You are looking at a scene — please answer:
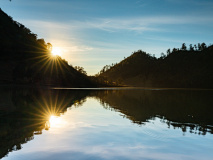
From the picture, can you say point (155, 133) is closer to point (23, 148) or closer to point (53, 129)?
point (53, 129)

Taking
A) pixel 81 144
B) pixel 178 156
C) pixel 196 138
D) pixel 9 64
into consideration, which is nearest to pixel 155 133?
pixel 196 138

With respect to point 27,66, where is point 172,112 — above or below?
below

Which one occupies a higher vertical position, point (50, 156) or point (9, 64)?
point (9, 64)

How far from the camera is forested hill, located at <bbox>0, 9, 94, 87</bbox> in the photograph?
14075 cm

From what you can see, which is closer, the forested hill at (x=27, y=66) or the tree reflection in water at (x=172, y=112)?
the tree reflection in water at (x=172, y=112)

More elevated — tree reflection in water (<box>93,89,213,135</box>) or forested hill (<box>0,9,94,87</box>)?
forested hill (<box>0,9,94,87</box>)

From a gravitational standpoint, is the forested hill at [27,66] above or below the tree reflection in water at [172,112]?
above

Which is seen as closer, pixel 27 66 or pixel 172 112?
pixel 172 112

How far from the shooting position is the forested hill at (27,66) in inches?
5541

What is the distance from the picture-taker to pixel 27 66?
514ft

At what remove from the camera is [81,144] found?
571 inches

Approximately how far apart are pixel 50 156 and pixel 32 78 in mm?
141824

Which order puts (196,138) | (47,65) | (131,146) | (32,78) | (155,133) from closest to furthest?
1. (131,146)
2. (196,138)
3. (155,133)
4. (32,78)
5. (47,65)

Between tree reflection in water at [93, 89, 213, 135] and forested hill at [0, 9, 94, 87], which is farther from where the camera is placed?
forested hill at [0, 9, 94, 87]
